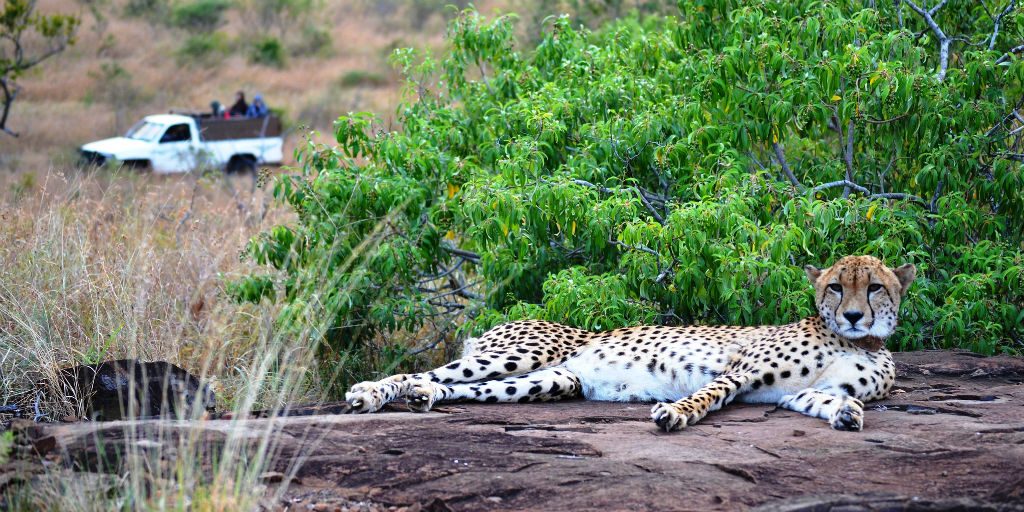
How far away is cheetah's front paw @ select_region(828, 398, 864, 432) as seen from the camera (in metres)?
4.77

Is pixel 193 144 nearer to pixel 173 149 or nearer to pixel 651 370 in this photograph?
pixel 173 149

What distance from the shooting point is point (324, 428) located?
452 cm

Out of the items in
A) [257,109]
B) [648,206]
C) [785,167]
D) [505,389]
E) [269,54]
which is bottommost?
[505,389]

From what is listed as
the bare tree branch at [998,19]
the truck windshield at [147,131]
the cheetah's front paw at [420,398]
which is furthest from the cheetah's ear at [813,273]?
the truck windshield at [147,131]

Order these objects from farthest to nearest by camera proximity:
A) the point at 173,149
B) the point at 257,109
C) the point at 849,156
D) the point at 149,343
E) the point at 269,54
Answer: the point at 269,54
the point at 257,109
the point at 173,149
the point at 849,156
the point at 149,343

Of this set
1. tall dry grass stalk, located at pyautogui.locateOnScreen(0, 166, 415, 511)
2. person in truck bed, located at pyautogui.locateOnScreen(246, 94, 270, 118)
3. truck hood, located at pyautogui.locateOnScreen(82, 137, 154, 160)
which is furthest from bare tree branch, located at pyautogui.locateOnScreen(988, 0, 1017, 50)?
person in truck bed, located at pyautogui.locateOnScreen(246, 94, 270, 118)

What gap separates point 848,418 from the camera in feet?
15.7

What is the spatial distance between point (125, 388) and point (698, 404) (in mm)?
2803

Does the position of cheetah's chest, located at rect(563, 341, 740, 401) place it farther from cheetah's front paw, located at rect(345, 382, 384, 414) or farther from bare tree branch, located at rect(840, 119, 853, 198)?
bare tree branch, located at rect(840, 119, 853, 198)

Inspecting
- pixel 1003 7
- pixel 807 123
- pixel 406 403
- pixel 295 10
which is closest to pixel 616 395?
pixel 406 403

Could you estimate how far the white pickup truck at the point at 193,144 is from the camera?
18.0 metres

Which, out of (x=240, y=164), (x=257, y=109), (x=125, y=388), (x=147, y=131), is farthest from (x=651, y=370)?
(x=257, y=109)

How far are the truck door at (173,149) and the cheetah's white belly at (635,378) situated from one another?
13.2m

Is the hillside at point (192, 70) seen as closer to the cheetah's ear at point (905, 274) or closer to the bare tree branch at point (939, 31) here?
the bare tree branch at point (939, 31)
